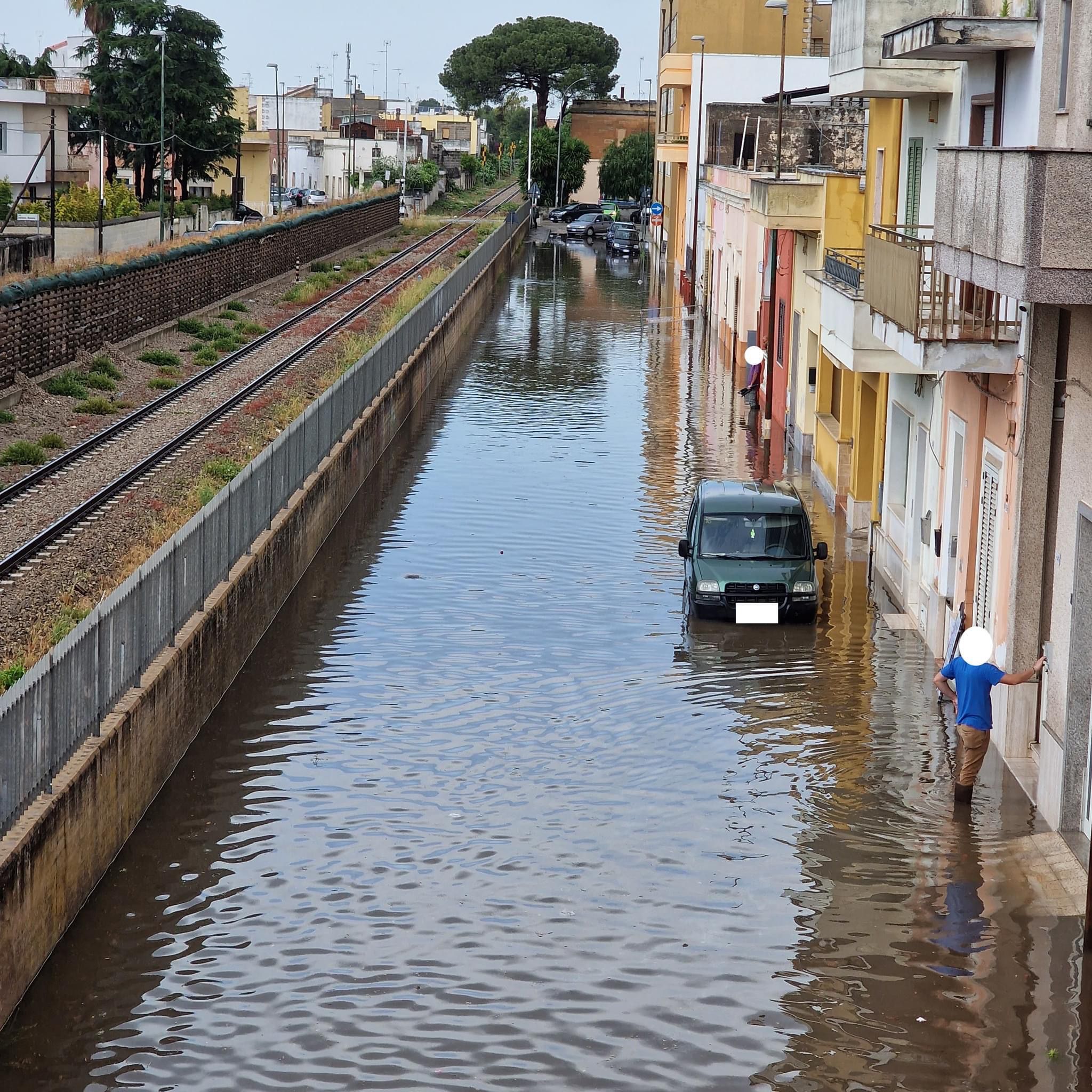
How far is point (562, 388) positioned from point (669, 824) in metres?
26.3

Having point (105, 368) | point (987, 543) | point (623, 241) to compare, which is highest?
point (623, 241)

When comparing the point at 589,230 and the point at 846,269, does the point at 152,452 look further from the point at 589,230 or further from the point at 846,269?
the point at 589,230

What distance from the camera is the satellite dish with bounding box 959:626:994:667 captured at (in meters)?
12.5

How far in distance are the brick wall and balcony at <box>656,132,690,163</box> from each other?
18.2m

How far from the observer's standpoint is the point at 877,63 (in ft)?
63.0

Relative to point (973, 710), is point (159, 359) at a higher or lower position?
higher

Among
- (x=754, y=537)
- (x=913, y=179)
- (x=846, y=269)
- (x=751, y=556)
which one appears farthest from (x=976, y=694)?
(x=913, y=179)

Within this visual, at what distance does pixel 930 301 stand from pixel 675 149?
194 ft

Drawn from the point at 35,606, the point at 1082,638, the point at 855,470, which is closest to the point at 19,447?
the point at 35,606

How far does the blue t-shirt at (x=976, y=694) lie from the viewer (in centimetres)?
1266

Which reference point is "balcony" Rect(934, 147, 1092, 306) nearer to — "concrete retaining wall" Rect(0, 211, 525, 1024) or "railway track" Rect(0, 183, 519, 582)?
"concrete retaining wall" Rect(0, 211, 525, 1024)

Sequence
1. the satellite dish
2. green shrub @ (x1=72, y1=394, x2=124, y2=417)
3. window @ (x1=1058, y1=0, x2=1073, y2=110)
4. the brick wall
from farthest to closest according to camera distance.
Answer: the brick wall, green shrub @ (x1=72, y1=394, x2=124, y2=417), window @ (x1=1058, y1=0, x2=1073, y2=110), the satellite dish

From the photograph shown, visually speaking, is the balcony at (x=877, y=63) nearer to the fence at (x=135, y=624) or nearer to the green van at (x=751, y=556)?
the green van at (x=751, y=556)

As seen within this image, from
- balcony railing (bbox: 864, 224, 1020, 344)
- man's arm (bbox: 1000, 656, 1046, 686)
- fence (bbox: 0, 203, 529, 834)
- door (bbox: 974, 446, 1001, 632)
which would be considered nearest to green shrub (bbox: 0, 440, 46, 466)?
fence (bbox: 0, 203, 529, 834)
